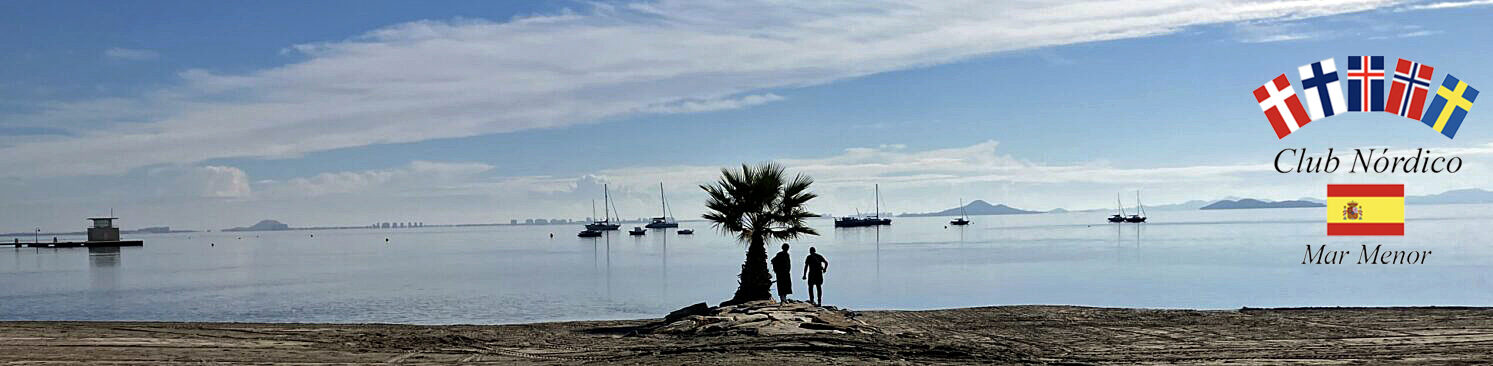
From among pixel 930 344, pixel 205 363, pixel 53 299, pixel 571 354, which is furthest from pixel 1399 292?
pixel 53 299

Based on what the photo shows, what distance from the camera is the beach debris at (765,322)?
682 inches

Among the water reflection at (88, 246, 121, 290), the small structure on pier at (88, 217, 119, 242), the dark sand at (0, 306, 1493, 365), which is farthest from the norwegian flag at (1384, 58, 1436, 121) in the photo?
the small structure on pier at (88, 217, 119, 242)

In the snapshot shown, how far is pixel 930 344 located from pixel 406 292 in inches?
1418

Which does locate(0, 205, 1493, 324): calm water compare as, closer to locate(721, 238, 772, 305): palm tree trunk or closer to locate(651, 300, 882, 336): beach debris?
locate(721, 238, 772, 305): palm tree trunk

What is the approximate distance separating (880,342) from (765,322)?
7.74 ft

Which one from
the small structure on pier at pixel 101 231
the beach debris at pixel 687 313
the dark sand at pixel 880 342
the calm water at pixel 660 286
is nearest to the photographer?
the dark sand at pixel 880 342

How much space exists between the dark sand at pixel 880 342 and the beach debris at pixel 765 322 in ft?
1.53

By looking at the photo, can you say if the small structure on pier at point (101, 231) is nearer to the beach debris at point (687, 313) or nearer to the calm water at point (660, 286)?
the calm water at point (660, 286)

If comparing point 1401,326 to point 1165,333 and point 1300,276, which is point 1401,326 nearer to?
point 1165,333

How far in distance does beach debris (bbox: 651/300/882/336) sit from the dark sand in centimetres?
47

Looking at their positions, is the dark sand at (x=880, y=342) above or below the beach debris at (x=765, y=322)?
below

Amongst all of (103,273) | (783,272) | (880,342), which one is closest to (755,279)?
(783,272)

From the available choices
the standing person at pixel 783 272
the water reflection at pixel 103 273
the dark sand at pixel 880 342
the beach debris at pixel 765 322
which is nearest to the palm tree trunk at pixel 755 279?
the standing person at pixel 783 272

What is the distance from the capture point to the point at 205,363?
14.8m
